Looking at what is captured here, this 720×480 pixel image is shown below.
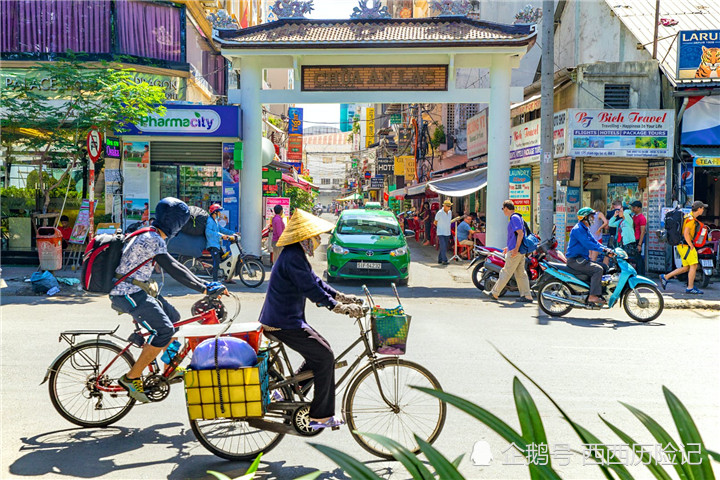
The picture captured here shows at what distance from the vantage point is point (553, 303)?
36.7 ft

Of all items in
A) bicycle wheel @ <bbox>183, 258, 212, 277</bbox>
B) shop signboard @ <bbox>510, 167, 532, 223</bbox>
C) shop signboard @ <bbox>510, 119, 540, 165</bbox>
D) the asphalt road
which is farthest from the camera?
shop signboard @ <bbox>510, 167, 532, 223</bbox>

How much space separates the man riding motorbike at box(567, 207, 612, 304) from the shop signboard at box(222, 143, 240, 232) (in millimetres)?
10068

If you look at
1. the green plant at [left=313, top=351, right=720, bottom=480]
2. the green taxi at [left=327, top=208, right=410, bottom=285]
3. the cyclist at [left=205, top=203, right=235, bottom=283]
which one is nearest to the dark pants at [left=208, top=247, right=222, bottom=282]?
the cyclist at [left=205, top=203, right=235, bottom=283]

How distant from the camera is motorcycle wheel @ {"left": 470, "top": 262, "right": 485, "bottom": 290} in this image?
46.1 feet

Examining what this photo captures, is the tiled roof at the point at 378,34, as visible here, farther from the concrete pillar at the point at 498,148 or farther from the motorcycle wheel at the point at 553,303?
the motorcycle wheel at the point at 553,303

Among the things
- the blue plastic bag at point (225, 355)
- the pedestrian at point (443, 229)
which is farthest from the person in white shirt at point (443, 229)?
the blue plastic bag at point (225, 355)

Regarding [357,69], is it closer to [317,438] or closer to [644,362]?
[644,362]

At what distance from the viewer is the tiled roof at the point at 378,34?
55.8 ft

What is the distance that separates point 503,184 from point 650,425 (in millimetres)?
15950

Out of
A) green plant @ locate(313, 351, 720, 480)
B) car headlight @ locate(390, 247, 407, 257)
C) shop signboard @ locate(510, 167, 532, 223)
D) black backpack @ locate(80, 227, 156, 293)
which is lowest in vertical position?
car headlight @ locate(390, 247, 407, 257)

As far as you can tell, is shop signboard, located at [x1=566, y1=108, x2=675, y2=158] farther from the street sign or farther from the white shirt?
the street sign

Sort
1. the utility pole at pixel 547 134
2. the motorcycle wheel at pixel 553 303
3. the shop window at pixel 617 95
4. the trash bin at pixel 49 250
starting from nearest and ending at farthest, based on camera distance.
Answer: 1. the motorcycle wheel at pixel 553 303
2. the trash bin at pixel 49 250
3. the utility pole at pixel 547 134
4. the shop window at pixel 617 95

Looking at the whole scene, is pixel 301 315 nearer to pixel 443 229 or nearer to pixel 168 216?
pixel 168 216

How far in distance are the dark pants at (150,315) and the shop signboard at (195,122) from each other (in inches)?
515
